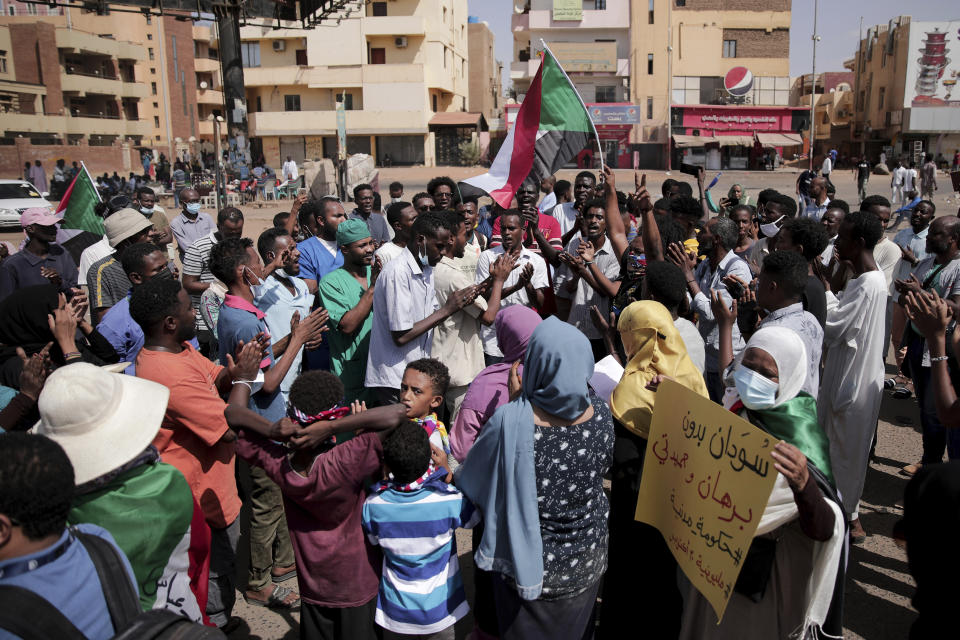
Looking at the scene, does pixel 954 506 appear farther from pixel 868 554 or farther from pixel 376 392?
pixel 376 392

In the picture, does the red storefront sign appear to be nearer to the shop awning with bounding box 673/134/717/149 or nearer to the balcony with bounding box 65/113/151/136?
the shop awning with bounding box 673/134/717/149

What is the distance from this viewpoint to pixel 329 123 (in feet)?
163

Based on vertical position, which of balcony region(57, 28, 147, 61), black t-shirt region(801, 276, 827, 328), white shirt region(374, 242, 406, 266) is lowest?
black t-shirt region(801, 276, 827, 328)

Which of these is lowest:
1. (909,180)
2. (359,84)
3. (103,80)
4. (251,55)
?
(909,180)

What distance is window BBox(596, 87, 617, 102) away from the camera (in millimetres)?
52062

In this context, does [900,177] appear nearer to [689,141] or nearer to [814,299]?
[814,299]

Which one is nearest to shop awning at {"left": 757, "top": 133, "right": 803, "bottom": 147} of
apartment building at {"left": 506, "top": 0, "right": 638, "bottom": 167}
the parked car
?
apartment building at {"left": 506, "top": 0, "right": 638, "bottom": 167}

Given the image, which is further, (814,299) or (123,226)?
(123,226)

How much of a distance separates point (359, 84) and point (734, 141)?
86.3 ft

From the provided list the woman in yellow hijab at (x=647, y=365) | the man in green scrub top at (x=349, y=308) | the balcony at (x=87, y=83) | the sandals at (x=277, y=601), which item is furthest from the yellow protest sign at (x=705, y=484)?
the balcony at (x=87, y=83)

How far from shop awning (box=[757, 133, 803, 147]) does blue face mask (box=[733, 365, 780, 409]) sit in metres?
49.3

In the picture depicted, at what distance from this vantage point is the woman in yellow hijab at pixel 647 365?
123 inches

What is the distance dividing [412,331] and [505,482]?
6.11 feet

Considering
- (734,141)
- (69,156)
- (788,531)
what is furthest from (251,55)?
(788,531)
